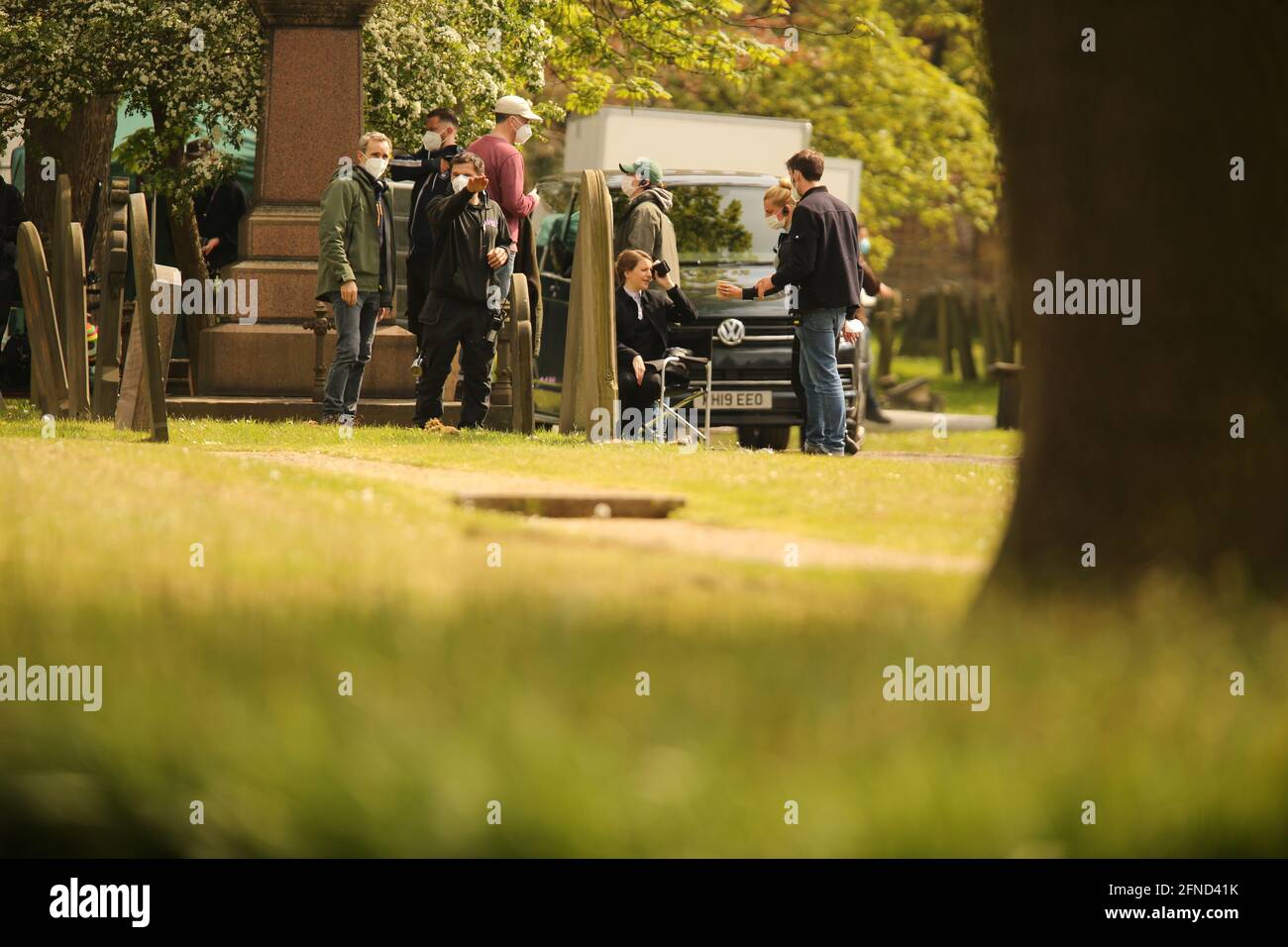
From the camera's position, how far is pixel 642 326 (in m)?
14.2

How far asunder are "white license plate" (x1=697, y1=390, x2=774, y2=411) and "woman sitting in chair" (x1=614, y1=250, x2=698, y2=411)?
59.6 inches

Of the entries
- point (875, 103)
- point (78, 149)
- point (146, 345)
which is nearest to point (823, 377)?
point (146, 345)

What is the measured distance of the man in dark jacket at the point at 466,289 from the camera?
44.2 ft

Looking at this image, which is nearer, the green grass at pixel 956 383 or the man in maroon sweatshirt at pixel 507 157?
the man in maroon sweatshirt at pixel 507 157

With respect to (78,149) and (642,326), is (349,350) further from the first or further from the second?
(78,149)

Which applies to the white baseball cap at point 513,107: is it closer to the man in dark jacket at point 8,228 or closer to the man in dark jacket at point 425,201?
the man in dark jacket at point 425,201

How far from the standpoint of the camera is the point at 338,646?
5.29 meters

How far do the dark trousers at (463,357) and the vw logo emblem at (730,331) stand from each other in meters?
2.56

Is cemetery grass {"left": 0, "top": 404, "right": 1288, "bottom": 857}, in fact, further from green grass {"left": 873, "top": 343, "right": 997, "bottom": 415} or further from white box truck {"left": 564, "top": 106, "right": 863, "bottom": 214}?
green grass {"left": 873, "top": 343, "right": 997, "bottom": 415}

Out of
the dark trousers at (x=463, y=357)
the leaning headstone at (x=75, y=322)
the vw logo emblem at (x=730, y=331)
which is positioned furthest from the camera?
the vw logo emblem at (x=730, y=331)

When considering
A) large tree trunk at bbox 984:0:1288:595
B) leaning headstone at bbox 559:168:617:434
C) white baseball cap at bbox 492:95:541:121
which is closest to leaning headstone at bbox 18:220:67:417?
white baseball cap at bbox 492:95:541:121

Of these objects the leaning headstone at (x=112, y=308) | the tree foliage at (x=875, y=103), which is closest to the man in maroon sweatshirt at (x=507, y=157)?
the leaning headstone at (x=112, y=308)

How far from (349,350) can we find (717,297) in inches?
134
